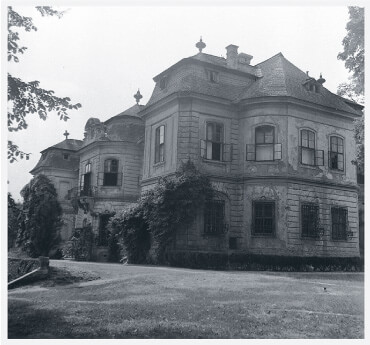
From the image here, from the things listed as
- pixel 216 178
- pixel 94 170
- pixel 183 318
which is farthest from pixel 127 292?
pixel 94 170

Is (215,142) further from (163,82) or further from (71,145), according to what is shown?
(71,145)

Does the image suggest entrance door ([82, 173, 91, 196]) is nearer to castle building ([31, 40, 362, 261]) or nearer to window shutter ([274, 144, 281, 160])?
castle building ([31, 40, 362, 261])

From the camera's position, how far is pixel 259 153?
19953mm

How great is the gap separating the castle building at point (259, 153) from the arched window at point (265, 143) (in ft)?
0.14

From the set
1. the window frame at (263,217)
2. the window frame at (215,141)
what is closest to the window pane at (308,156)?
the window frame at (263,217)

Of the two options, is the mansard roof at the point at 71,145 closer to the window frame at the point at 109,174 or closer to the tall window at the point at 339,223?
the window frame at the point at 109,174

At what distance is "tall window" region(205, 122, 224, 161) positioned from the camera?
65.7ft

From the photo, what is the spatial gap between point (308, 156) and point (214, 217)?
5.06 meters

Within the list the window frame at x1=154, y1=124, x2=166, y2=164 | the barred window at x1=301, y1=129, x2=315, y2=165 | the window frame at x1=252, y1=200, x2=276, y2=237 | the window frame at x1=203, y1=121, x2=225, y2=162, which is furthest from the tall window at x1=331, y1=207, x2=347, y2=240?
the window frame at x1=154, y1=124, x2=166, y2=164

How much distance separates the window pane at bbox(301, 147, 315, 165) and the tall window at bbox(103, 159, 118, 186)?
11.9 meters

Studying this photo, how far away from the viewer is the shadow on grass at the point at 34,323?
745cm

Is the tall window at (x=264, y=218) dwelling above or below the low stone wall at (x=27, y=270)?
above

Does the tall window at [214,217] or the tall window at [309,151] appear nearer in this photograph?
the tall window at [214,217]

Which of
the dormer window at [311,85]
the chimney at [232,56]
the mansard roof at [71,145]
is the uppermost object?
the chimney at [232,56]
